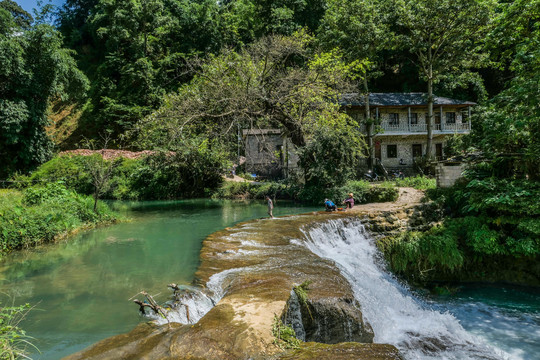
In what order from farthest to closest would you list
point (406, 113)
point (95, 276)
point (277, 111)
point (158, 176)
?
point (406, 113), point (158, 176), point (277, 111), point (95, 276)

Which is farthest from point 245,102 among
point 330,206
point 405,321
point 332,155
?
point 405,321

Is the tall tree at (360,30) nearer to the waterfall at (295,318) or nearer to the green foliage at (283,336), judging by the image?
the waterfall at (295,318)

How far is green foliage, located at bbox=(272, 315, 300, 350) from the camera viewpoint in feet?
13.3

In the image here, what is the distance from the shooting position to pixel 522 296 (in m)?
9.68

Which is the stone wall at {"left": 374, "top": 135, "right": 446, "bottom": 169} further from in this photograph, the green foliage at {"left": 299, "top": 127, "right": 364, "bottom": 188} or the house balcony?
the green foliage at {"left": 299, "top": 127, "right": 364, "bottom": 188}

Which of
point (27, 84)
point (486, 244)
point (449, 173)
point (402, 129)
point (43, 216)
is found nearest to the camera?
point (486, 244)

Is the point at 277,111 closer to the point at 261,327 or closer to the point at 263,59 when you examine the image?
the point at 263,59

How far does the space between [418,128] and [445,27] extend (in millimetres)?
10995

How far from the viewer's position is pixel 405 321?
6844 millimetres

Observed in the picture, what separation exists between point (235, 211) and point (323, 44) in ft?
59.4

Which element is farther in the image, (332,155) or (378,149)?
(378,149)

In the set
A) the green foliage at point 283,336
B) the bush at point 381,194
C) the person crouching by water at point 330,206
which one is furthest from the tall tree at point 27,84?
the green foliage at point 283,336

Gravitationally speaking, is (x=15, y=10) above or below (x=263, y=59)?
above

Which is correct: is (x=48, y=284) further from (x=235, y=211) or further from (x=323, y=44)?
(x=323, y=44)
